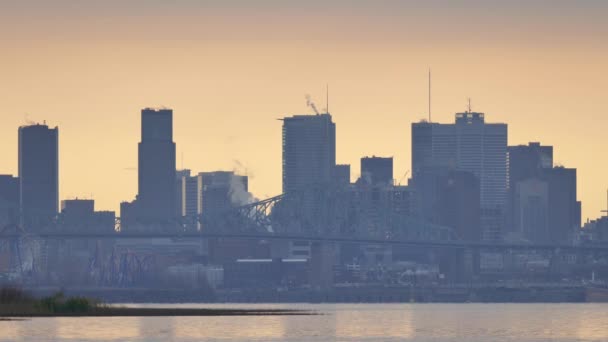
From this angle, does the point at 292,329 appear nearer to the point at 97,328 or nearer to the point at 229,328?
the point at 229,328

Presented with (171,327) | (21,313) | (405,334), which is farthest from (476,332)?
(21,313)

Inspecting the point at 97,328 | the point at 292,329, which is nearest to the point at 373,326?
the point at 292,329

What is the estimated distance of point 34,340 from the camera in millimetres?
116750

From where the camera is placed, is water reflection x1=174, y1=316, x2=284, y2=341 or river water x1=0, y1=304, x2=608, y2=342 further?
water reflection x1=174, y1=316, x2=284, y2=341

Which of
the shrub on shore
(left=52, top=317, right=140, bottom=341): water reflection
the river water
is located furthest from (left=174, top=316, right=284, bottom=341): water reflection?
the shrub on shore

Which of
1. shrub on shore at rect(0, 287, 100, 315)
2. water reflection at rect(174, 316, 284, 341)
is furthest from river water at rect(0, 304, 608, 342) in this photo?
shrub on shore at rect(0, 287, 100, 315)

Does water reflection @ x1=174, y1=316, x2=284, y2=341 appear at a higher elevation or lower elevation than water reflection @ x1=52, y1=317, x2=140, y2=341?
lower

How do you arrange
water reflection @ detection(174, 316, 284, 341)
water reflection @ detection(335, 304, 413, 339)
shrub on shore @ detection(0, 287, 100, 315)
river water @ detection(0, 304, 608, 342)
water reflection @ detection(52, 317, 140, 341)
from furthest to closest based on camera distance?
shrub on shore @ detection(0, 287, 100, 315) < water reflection @ detection(335, 304, 413, 339) < water reflection @ detection(174, 316, 284, 341) < river water @ detection(0, 304, 608, 342) < water reflection @ detection(52, 317, 140, 341)

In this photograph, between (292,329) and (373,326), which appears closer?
(292,329)

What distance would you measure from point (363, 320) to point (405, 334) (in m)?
33.6

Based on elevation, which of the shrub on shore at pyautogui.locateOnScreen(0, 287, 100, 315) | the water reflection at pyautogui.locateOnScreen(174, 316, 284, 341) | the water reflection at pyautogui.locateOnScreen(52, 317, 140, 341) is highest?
the shrub on shore at pyautogui.locateOnScreen(0, 287, 100, 315)

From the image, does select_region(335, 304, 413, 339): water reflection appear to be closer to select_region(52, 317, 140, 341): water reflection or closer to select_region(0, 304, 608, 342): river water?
select_region(0, 304, 608, 342): river water

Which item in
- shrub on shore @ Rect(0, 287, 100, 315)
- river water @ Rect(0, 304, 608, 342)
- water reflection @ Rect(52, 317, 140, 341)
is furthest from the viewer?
shrub on shore @ Rect(0, 287, 100, 315)

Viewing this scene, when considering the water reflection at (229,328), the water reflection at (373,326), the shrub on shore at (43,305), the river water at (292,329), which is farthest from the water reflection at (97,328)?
the water reflection at (373,326)
